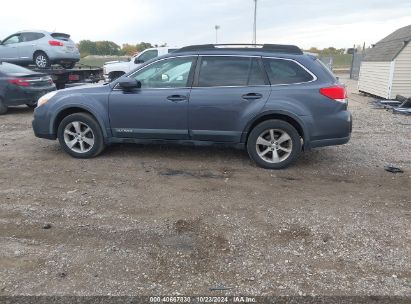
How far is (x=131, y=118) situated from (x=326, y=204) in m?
3.09

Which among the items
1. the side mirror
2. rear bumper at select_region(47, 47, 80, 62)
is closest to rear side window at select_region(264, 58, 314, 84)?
the side mirror

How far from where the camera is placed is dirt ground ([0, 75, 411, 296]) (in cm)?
292

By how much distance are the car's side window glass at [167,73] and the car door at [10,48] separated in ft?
35.1

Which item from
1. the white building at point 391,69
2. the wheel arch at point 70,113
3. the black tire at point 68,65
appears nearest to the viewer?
the wheel arch at point 70,113

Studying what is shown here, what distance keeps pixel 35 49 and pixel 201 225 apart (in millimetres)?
12671

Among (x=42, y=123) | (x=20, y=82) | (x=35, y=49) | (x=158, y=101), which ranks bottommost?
(x=42, y=123)

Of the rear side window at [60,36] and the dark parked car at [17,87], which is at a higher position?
the rear side window at [60,36]

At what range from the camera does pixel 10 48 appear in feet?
46.4

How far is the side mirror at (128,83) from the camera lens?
554cm

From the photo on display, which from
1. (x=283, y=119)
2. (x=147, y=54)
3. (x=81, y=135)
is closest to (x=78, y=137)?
(x=81, y=135)

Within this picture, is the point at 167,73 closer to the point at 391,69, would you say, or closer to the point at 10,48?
the point at 391,69

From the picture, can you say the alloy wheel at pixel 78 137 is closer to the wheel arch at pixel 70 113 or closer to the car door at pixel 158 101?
the wheel arch at pixel 70 113

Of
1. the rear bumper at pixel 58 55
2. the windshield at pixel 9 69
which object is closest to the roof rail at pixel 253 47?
the windshield at pixel 9 69

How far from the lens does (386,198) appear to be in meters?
4.50
